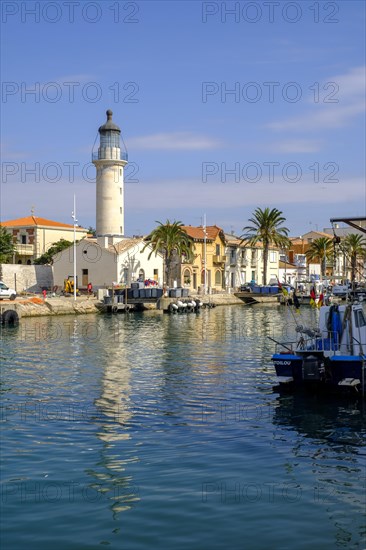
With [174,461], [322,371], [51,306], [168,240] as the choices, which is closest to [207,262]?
[168,240]

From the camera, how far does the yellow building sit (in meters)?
93.0

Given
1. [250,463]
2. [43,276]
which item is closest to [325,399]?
[250,463]

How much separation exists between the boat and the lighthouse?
64041 millimetres

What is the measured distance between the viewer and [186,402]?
70.2ft

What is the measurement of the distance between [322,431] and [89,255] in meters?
66.7

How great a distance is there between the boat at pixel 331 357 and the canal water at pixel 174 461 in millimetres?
780

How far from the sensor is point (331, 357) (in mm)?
21875

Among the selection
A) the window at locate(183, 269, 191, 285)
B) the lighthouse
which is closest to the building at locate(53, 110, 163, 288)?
the lighthouse

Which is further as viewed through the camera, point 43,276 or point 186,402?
point 43,276

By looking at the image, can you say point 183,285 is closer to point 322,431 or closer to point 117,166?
point 117,166

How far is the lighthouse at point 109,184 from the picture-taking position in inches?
3415

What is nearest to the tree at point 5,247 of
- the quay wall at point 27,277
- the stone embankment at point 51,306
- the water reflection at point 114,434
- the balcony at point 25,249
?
the quay wall at point 27,277

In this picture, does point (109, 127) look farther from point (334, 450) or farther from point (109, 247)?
point (334, 450)

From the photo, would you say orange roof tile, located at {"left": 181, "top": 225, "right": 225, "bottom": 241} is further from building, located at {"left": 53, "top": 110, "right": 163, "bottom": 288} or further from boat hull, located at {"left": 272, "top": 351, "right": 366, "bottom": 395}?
boat hull, located at {"left": 272, "top": 351, "right": 366, "bottom": 395}
